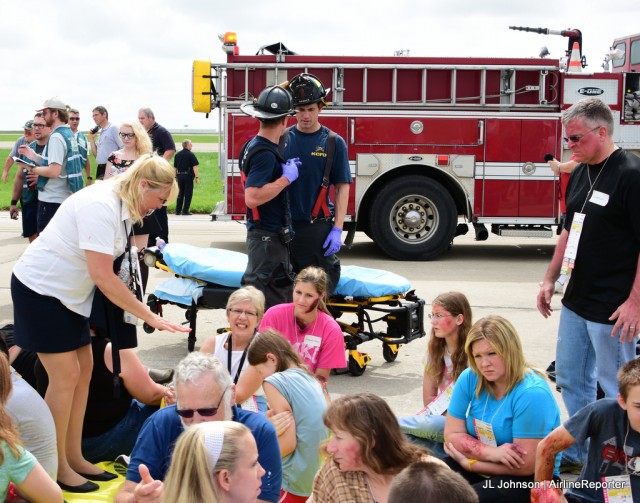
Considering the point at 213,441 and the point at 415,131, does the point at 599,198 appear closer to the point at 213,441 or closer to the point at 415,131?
the point at 213,441

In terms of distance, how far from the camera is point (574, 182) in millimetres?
4891

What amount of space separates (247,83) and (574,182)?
7569 millimetres

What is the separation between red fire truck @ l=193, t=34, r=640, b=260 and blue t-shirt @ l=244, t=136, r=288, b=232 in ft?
19.3

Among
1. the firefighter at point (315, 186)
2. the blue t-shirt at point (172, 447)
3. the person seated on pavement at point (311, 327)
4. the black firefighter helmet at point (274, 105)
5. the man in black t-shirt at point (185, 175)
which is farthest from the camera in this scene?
the man in black t-shirt at point (185, 175)

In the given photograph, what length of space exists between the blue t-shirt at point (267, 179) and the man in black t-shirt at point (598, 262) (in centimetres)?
198

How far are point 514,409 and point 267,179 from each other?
8.14ft

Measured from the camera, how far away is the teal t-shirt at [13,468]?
Result: 3391 mm

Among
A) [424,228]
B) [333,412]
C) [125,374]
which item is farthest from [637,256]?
[424,228]

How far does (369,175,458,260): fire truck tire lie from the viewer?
12.1 metres

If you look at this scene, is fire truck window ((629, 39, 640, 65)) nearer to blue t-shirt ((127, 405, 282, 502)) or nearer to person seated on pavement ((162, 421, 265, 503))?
blue t-shirt ((127, 405, 282, 502))

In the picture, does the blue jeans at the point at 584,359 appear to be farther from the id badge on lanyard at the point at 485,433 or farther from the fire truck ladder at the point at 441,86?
the fire truck ladder at the point at 441,86

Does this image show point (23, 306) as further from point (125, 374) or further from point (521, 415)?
point (521, 415)

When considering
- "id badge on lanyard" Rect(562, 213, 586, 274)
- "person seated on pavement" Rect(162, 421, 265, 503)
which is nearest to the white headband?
"person seated on pavement" Rect(162, 421, 265, 503)

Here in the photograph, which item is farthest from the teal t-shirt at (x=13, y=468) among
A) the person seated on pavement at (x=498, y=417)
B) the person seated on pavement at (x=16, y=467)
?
the person seated on pavement at (x=498, y=417)
